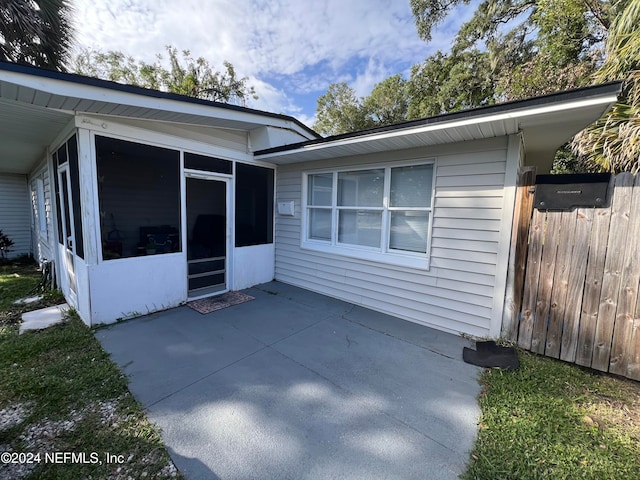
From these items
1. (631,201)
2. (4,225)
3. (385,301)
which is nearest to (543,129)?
(631,201)

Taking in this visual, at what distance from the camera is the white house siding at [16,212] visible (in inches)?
320

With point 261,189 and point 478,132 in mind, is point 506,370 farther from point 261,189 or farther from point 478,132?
point 261,189

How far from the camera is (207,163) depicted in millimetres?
4461

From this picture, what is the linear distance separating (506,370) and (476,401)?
703 mm

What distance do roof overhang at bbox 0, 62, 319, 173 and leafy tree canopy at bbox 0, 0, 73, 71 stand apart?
1850mm

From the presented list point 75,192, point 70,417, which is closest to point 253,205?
point 75,192

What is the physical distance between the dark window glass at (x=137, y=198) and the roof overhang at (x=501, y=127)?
2049 mm

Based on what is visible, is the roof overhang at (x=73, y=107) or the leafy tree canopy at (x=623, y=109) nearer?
the roof overhang at (x=73, y=107)

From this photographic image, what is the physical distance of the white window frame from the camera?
3.71 metres

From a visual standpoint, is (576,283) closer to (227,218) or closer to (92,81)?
(227,218)

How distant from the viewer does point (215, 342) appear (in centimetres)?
320

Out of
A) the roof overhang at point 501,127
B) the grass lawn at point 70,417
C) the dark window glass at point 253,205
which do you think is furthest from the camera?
the dark window glass at point 253,205

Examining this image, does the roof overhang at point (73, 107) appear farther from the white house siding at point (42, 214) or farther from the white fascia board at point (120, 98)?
the white house siding at point (42, 214)

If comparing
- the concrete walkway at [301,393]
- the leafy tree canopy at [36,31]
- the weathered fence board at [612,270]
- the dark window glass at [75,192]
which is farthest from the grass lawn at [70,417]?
the leafy tree canopy at [36,31]
